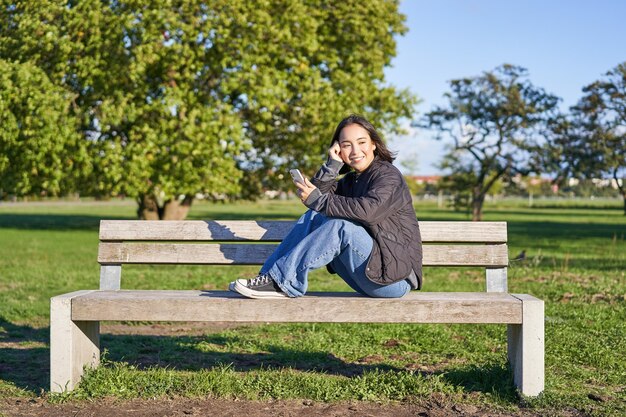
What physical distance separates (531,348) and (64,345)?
2681 millimetres

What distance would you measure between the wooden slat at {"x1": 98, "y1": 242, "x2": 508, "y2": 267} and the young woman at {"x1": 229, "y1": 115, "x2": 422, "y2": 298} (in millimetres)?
531

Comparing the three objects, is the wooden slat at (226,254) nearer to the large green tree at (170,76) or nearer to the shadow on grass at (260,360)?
the shadow on grass at (260,360)

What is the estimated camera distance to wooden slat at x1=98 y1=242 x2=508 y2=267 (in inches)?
205

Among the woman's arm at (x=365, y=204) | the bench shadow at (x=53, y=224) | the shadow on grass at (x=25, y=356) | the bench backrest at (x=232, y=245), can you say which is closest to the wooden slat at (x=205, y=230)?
the bench backrest at (x=232, y=245)

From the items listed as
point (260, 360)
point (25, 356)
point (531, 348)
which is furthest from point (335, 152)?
point (25, 356)

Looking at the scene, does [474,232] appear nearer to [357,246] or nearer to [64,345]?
[357,246]

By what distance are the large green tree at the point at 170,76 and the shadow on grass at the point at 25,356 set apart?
45.8 feet

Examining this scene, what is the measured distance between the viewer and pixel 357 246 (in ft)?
15.0

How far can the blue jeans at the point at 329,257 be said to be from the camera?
456cm

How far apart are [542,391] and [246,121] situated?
21553 millimetres

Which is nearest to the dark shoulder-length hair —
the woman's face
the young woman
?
the woman's face

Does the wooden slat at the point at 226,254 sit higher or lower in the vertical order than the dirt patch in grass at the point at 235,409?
higher

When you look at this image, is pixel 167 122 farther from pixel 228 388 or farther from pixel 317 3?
pixel 228 388

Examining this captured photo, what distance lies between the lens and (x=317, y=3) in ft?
82.0
